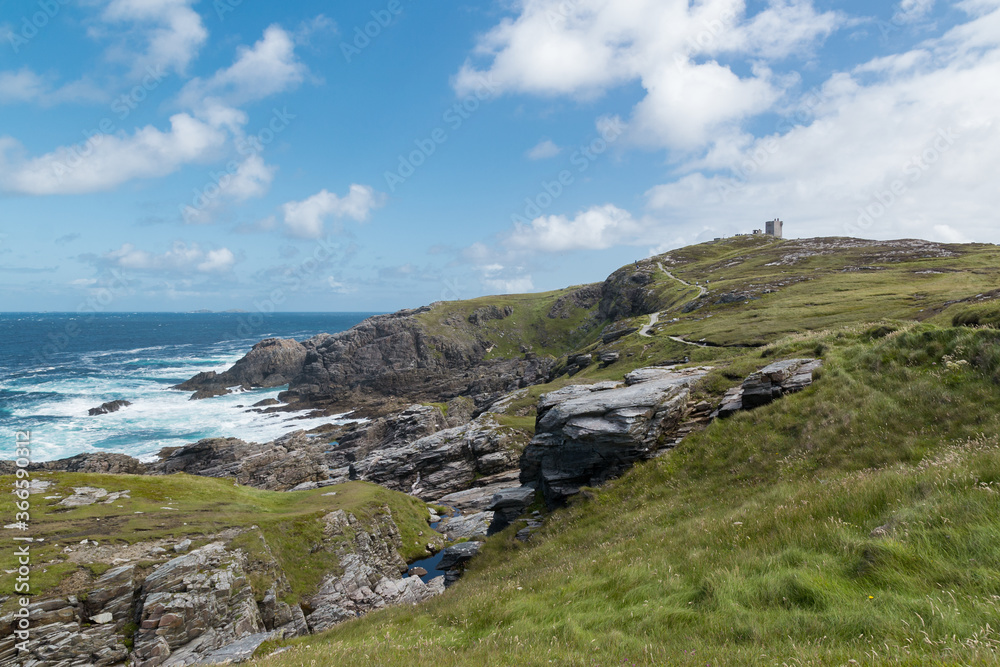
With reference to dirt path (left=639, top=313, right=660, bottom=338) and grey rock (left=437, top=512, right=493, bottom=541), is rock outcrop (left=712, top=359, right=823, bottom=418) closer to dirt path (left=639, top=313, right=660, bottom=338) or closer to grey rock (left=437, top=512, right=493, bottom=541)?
grey rock (left=437, top=512, right=493, bottom=541)

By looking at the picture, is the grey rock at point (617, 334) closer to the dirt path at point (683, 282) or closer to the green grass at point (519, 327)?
the dirt path at point (683, 282)

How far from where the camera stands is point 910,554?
24.3 feet

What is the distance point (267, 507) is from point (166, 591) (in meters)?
13.8

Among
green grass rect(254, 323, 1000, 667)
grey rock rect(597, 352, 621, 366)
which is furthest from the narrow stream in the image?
grey rock rect(597, 352, 621, 366)

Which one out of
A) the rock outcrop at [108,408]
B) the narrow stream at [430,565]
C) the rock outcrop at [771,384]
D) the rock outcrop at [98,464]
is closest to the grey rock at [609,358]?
the narrow stream at [430,565]

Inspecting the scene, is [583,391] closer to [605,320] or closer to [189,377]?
[605,320]

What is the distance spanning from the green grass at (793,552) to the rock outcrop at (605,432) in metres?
2.11

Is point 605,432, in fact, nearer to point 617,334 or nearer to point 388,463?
point 388,463

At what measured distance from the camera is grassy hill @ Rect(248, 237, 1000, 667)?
646 cm

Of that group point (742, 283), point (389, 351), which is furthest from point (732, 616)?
point (389, 351)

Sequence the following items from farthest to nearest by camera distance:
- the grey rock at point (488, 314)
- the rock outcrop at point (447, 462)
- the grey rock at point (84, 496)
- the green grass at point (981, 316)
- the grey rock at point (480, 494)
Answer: the grey rock at point (488, 314) < the rock outcrop at point (447, 462) < the grey rock at point (480, 494) < the grey rock at point (84, 496) < the green grass at point (981, 316)

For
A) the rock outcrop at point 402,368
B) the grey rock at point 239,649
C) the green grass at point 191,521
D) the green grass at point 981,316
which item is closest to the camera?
the grey rock at point 239,649

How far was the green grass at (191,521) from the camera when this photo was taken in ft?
77.0

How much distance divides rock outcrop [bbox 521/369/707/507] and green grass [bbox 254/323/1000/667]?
211 centimetres
